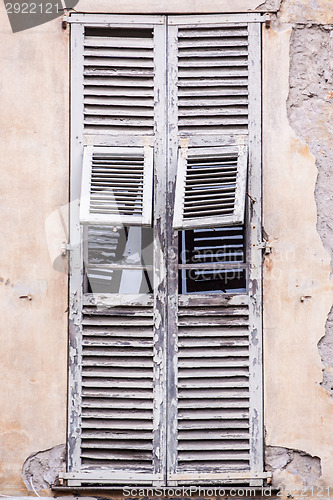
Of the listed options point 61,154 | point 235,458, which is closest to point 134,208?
point 61,154

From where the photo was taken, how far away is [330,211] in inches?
169

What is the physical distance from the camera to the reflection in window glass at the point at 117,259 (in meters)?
4.32

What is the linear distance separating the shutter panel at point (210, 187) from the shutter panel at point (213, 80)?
0.63ft

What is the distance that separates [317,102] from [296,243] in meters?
0.95

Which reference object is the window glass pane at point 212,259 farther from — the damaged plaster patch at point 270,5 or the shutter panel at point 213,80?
the damaged plaster patch at point 270,5

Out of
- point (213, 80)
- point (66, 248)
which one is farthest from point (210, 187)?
point (66, 248)

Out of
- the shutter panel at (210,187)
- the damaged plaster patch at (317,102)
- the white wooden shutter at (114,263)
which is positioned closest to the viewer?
the shutter panel at (210,187)

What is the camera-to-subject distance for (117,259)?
171 inches

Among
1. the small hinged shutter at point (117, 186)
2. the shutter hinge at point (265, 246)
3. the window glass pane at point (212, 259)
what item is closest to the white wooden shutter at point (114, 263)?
the small hinged shutter at point (117, 186)

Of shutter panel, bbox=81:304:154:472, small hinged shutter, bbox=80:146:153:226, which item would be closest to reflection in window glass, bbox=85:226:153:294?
shutter panel, bbox=81:304:154:472

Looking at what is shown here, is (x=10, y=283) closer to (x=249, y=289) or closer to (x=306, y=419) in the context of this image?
(x=249, y=289)

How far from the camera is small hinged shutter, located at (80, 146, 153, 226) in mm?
4086

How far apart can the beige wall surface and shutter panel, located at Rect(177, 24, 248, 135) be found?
0.15 meters

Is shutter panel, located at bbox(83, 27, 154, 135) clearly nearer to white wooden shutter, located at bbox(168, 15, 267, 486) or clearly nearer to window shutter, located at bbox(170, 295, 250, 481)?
white wooden shutter, located at bbox(168, 15, 267, 486)
